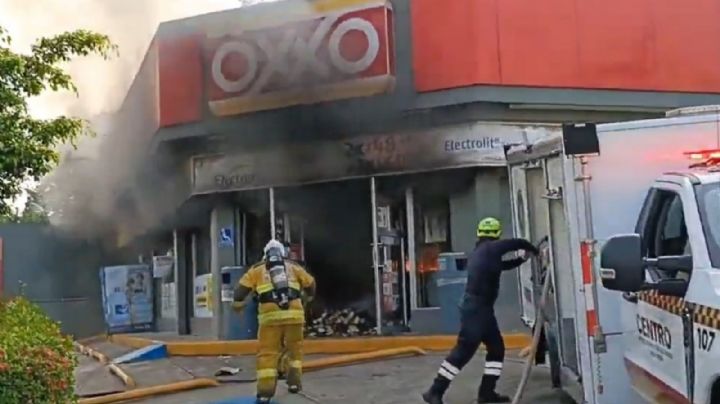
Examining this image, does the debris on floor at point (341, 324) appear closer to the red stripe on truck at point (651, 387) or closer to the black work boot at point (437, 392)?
the black work boot at point (437, 392)

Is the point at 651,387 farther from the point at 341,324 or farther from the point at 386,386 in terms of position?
the point at 341,324

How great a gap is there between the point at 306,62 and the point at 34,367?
9453 millimetres

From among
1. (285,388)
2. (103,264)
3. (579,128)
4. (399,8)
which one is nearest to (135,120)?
(103,264)

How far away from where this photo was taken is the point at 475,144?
1409cm

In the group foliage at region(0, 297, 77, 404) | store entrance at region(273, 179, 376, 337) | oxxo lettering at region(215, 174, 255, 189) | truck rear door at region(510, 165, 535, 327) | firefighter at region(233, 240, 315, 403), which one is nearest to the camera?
foliage at region(0, 297, 77, 404)

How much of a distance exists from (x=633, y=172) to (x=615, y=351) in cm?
114

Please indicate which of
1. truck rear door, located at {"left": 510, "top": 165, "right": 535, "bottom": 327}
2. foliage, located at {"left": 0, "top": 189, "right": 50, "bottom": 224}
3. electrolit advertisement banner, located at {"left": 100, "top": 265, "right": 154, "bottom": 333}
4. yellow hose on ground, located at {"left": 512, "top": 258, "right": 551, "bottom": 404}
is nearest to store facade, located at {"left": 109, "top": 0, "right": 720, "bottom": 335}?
foliage, located at {"left": 0, "top": 189, "right": 50, "bottom": 224}

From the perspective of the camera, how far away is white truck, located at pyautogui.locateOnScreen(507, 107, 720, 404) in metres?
4.62

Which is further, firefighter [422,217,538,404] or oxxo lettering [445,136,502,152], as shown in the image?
oxxo lettering [445,136,502,152]

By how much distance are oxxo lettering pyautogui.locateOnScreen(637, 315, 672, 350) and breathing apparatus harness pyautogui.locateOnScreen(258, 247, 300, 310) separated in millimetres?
4526

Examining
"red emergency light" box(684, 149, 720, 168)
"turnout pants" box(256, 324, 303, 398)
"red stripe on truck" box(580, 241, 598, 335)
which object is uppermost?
"red emergency light" box(684, 149, 720, 168)

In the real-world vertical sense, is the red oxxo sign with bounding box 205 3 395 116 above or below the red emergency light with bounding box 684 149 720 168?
above

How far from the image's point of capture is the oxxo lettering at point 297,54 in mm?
14398

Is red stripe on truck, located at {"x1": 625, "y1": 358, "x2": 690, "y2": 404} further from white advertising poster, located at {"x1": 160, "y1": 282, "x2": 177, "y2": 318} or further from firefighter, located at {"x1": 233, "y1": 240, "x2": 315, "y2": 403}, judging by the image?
white advertising poster, located at {"x1": 160, "y1": 282, "x2": 177, "y2": 318}
